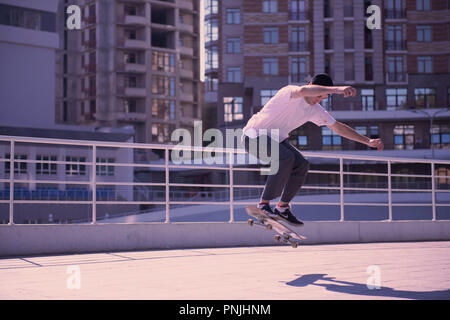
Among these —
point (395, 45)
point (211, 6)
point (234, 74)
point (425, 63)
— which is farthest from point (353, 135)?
point (211, 6)

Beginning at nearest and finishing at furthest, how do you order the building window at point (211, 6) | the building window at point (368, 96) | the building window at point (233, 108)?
1. the building window at point (368, 96)
2. the building window at point (233, 108)
3. the building window at point (211, 6)

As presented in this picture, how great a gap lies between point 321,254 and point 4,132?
39.6m

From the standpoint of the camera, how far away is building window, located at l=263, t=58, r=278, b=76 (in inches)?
2259

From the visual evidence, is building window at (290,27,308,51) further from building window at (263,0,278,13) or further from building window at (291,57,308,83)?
building window at (263,0,278,13)

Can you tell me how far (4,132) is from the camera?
142ft

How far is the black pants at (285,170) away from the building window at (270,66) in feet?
170

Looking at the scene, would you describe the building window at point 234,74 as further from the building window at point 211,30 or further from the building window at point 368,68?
the building window at point 211,30

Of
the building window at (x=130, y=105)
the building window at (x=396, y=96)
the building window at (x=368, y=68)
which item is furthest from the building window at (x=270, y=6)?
the building window at (x=130, y=105)

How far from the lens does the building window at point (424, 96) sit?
184 feet

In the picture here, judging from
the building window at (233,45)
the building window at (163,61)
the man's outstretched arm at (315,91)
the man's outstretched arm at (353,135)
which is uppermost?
the building window at (163,61)

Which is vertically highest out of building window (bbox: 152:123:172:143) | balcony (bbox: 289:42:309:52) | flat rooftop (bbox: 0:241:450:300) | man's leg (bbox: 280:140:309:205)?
balcony (bbox: 289:42:309:52)

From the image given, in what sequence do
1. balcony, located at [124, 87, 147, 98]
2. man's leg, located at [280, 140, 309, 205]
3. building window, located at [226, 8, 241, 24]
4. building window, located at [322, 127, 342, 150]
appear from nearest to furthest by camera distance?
man's leg, located at [280, 140, 309, 205], building window, located at [322, 127, 342, 150], building window, located at [226, 8, 241, 24], balcony, located at [124, 87, 147, 98]

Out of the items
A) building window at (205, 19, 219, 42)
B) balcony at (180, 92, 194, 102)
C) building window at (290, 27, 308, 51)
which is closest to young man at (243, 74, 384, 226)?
building window at (290, 27, 308, 51)
